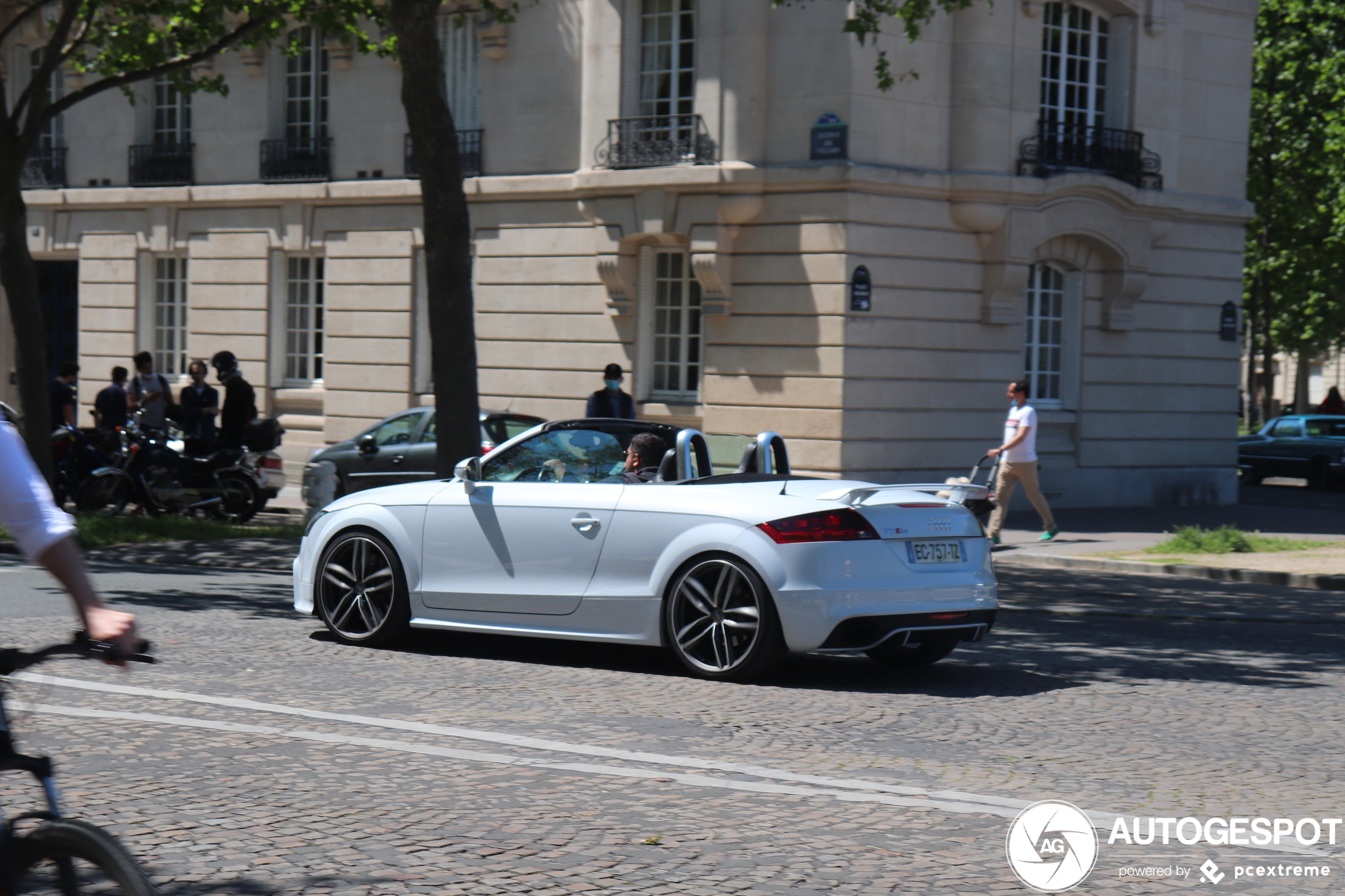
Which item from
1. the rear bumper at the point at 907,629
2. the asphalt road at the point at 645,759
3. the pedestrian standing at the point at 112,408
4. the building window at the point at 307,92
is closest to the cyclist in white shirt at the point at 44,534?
the asphalt road at the point at 645,759

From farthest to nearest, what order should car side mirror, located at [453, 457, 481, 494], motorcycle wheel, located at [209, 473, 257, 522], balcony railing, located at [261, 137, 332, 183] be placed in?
balcony railing, located at [261, 137, 332, 183] < motorcycle wheel, located at [209, 473, 257, 522] < car side mirror, located at [453, 457, 481, 494]

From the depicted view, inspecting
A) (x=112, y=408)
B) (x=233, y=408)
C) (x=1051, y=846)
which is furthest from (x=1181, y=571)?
(x=112, y=408)

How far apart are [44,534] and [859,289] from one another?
1816 centimetres

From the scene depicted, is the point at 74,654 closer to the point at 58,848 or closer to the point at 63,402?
the point at 58,848

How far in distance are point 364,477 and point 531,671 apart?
10.6m

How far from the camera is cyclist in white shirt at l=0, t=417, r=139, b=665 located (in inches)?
116

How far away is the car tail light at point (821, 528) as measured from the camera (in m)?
8.09

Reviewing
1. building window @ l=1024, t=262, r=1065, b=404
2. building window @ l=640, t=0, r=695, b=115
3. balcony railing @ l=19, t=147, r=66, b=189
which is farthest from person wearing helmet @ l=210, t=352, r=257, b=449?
balcony railing @ l=19, t=147, r=66, b=189

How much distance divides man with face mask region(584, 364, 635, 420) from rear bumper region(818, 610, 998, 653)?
936cm

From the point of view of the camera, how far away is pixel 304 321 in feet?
88.0

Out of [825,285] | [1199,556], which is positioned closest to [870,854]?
[1199,556]

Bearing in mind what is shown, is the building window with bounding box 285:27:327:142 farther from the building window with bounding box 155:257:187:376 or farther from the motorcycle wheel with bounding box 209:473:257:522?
the motorcycle wheel with bounding box 209:473:257:522

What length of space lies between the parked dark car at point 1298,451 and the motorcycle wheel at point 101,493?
22.8 metres

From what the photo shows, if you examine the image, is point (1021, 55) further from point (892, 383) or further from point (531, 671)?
point (531, 671)
